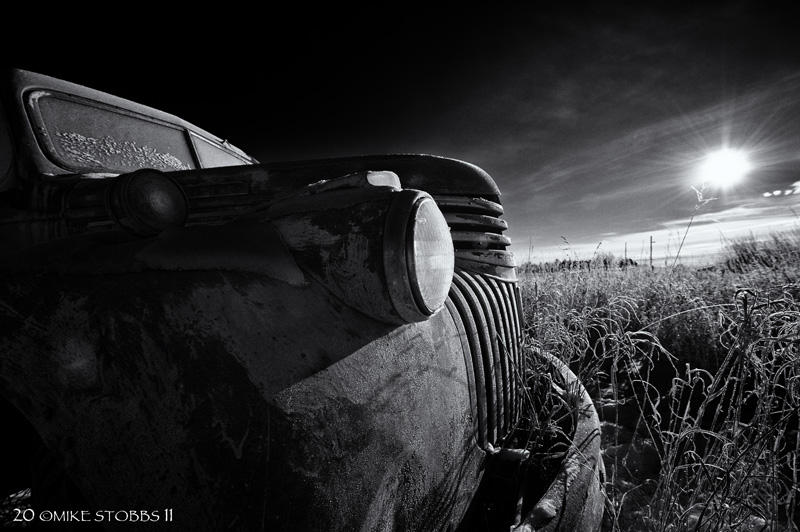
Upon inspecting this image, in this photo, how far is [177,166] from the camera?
7.01 feet

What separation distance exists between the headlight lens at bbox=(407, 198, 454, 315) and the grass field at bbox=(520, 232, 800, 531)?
2.90 feet

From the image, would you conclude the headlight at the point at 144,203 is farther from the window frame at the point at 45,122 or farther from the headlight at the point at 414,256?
the window frame at the point at 45,122

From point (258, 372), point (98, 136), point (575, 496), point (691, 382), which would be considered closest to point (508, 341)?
point (575, 496)

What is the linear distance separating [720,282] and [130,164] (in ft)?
20.0

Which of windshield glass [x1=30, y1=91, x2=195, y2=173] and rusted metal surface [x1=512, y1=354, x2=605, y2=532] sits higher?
windshield glass [x1=30, y1=91, x2=195, y2=173]

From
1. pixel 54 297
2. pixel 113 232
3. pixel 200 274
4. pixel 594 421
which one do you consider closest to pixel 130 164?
pixel 113 232

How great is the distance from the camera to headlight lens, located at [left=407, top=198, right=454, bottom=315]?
74 centimetres

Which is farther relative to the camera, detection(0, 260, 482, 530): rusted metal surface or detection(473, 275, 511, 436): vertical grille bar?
detection(473, 275, 511, 436): vertical grille bar

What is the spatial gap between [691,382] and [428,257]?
134 inches

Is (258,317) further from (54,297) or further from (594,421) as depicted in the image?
(594,421)

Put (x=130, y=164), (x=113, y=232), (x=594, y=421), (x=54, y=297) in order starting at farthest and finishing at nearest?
(x=130, y=164) → (x=594, y=421) → (x=113, y=232) → (x=54, y=297)

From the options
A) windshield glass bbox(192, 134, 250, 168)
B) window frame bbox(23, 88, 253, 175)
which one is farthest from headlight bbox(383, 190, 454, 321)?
windshield glass bbox(192, 134, 250, 168)

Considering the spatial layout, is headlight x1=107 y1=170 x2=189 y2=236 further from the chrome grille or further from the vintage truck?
the chrome grille

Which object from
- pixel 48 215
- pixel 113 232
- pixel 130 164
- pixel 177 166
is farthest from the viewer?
pixel 177 166
